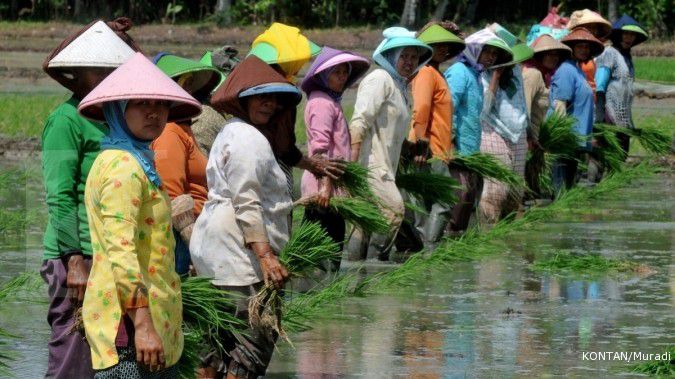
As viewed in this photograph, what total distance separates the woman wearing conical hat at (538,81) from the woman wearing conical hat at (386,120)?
7.84 feet

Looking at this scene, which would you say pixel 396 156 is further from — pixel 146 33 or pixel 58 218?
pixel 146 33

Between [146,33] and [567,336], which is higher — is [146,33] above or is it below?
below

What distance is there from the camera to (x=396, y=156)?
8.70m

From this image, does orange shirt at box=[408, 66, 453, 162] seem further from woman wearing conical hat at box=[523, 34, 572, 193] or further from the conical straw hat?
the conical straw hat

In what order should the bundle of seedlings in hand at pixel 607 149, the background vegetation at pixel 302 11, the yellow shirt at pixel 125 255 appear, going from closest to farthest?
the yellow shirt at pixel 125 255 < the bundle of seedlings in hand at pixel 607 149 < the background vegetation at pixel 302 11

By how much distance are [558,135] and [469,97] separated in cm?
176

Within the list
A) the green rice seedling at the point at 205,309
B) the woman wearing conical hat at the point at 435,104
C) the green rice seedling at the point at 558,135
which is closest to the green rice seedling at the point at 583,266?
the woman wearing conical hat at the point at 435,104

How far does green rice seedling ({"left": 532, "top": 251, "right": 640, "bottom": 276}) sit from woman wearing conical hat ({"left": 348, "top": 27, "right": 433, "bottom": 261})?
97 cm

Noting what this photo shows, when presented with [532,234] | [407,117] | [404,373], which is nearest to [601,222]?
[532,234]

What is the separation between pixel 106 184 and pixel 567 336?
3.31m

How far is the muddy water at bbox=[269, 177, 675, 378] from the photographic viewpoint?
638 centimetres

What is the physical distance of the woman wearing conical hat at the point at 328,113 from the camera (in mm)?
7668

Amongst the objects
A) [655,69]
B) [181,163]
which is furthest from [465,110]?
[655,69]

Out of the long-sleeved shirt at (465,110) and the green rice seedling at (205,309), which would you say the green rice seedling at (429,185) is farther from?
the green rice seedling at (205,309)
